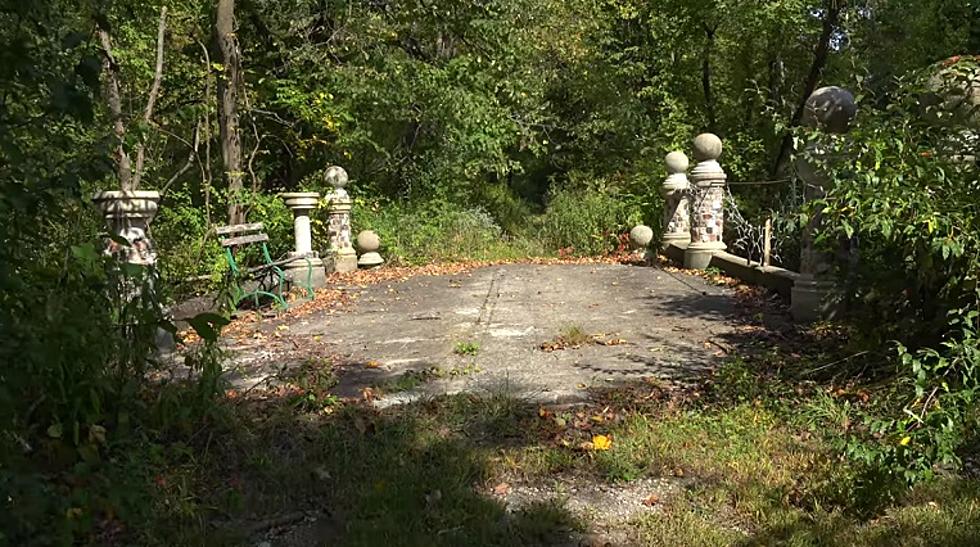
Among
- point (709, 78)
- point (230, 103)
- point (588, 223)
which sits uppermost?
point (709, 78)

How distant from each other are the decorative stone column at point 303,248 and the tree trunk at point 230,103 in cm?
77

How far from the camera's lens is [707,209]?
11930mm

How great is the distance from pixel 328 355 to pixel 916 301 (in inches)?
175

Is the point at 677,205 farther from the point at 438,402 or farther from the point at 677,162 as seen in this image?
the point at 438,402

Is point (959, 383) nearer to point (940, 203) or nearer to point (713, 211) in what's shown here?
point (940, 203)

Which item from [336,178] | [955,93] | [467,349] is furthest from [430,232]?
[955,93]

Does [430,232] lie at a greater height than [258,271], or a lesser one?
greater

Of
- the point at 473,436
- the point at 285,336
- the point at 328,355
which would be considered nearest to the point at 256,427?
the point at 473,436

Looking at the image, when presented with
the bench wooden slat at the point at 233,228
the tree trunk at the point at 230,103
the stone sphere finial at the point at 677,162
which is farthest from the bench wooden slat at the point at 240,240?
the stone sphere finial at the point at 677,162

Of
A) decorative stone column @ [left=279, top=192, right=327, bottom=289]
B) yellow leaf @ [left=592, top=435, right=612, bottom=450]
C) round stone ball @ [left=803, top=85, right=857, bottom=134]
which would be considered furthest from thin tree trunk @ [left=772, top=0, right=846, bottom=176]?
yellow leaf @ [left=592, top=435, right=612, bottom=450]

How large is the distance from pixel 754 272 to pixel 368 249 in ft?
23.4

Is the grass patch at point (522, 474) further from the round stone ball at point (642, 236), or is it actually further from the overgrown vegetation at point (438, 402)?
the round stone ball at point (642, 236)

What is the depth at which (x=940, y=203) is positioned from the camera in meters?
4.27

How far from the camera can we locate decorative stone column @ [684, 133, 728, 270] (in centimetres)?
1184
